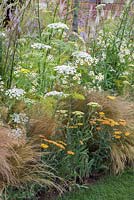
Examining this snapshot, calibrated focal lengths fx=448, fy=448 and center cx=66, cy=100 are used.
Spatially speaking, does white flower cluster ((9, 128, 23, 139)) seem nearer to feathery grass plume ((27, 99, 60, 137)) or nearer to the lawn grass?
feathery grass plume ((27, 99, 60, 137))

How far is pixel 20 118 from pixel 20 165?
1.37 feet

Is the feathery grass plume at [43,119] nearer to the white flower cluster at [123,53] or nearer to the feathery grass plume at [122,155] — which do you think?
the feathery grass plume at [122,155]

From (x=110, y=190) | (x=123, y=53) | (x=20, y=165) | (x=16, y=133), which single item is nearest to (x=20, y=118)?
(x=16, y=133)

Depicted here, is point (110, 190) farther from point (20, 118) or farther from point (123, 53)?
point (123, 53)

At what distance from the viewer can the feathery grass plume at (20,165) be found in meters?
3.21

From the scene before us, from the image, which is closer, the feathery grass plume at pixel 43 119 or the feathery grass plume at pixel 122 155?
the feathery grass plume at pixel 43 119

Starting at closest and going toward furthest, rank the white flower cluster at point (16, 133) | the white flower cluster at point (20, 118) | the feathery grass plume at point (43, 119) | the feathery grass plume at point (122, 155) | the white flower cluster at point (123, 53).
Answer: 1. the white flower cluster at point (16, 133)
2. the white flower cluster at point (20, 118)
3. the feathery grass plume at point (43, 119)
4. the feathery grass plume at point (122, 155)
5. the white flower cluster at point (123, 53)

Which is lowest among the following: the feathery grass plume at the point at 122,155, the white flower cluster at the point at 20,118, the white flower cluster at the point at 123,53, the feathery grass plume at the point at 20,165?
the feathery grass plume at the point at 122,155

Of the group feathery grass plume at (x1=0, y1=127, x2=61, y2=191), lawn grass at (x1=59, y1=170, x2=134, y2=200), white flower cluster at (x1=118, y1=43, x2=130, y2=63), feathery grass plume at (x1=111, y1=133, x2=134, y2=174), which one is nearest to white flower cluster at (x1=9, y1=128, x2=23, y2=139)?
feathery grass plume at (x1=0, y1=127, x2=61, y2=191)

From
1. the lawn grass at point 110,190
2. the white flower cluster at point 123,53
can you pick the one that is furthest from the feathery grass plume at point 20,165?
the white flower cluster at point 123,53

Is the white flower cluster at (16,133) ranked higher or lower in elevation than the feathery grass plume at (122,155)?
higher

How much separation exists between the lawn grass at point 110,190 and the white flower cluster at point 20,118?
0.68 m

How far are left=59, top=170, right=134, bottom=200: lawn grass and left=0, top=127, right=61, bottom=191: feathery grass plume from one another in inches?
8.7

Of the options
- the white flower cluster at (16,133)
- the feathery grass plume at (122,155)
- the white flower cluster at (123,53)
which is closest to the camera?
the white flower cluster at (16,133)
